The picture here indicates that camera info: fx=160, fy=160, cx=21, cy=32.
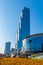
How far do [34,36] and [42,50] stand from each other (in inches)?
399

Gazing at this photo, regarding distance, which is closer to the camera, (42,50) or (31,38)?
(42,50)

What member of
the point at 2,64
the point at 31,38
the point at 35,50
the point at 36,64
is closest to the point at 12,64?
the point at 2,64

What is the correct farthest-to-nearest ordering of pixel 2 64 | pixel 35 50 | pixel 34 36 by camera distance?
pixel 34 36 → pixel 35 50 → pixel 2 64

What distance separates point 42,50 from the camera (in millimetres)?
87750

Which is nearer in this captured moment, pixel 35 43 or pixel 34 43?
pixel 35 43

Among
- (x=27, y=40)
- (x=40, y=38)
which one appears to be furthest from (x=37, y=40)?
(x=27, y=40)

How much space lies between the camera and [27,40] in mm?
97000

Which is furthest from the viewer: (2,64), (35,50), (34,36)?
(34,36)

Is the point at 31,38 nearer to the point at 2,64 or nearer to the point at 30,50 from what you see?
the point at 30,50

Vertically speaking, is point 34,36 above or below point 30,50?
above

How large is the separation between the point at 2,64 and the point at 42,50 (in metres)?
82.5

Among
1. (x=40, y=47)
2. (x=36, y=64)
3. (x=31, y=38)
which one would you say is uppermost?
(x=31, y=38)

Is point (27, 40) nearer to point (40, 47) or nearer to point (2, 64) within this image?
point (40, 47)

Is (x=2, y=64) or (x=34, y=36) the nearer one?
(x=2, y=64)
